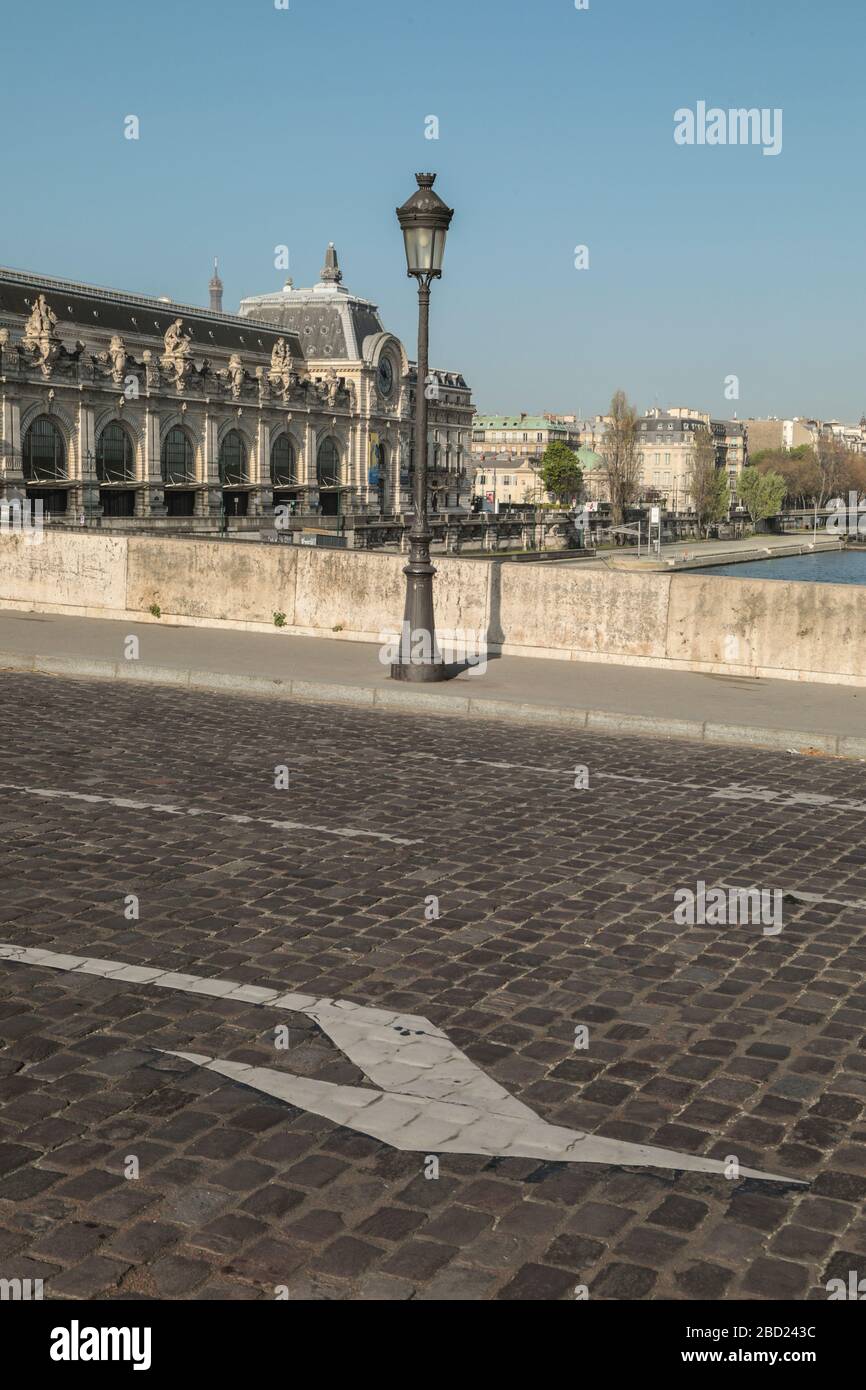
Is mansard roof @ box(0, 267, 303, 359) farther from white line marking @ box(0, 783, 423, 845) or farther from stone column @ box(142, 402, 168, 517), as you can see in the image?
white line marking @ box(0, 783, 423, 845)

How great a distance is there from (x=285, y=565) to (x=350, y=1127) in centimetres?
1424

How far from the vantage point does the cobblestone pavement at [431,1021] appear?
3820 millimetres

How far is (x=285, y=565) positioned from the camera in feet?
60.2

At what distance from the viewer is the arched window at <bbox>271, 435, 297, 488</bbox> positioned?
117 m

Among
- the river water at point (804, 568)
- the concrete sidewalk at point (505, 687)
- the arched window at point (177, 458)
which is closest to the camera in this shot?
the concrete sidewalk at point (505, 687)

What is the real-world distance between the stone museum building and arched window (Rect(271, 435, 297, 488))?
0.56 ft

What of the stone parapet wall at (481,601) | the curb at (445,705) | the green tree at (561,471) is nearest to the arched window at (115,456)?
the stone parapet wall at (481,601)

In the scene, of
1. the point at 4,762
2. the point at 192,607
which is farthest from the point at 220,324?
the point at 4,762

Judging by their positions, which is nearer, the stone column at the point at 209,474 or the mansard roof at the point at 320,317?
the stone column at the point at 209,474

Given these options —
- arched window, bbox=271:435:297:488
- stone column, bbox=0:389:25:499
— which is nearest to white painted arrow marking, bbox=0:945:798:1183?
stone column, bbox=0:389:25:499

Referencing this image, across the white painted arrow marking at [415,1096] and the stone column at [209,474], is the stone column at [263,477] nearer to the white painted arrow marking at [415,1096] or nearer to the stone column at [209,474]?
the stone column at [209,474]

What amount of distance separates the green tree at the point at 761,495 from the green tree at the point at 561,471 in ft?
64.2

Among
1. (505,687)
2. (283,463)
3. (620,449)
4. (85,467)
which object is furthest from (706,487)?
(505,687)
